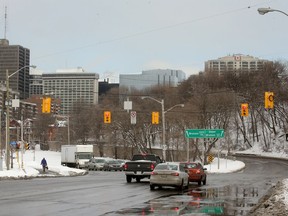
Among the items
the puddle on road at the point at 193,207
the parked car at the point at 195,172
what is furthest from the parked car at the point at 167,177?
the parked car at the point at 195,172

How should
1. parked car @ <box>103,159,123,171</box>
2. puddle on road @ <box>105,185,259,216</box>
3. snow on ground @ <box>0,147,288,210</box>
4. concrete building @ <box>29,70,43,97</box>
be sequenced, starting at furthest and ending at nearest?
parked car @ <box>103,159,123,171</box>
concrete building @ <box>29,70,43,97</box>
snow on ground @ <box>0,147,288,210</box>
puddle on road @ <box>105,185,259,216</box>

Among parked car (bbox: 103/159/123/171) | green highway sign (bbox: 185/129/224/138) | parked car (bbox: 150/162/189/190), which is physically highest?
green highway sign (bbox: 185/129/224/138)

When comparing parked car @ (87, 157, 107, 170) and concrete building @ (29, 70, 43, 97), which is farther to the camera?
parked car @ (87, 157, 107, 170)

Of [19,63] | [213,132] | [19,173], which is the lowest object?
[19,173]

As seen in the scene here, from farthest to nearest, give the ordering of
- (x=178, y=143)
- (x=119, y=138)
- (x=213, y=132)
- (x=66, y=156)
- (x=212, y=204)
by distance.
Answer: (x=119, y=138) → (x=178, y=143) → (x=66, y=156) → (x=213, y=132) → (x=212, y=204)

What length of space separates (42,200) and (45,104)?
20653 millimetres

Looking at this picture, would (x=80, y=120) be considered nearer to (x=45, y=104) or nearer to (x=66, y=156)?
(x=66, y=156)

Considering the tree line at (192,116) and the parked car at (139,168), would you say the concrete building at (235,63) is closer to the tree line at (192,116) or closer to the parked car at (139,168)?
the tree line at (192,116)

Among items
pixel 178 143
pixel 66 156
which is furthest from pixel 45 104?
pixel 178 143

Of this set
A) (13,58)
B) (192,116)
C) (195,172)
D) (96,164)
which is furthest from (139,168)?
(192,116)

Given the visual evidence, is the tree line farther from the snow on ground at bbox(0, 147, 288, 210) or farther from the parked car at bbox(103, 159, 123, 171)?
the parked car at bbox(103, 159, 123, 171)

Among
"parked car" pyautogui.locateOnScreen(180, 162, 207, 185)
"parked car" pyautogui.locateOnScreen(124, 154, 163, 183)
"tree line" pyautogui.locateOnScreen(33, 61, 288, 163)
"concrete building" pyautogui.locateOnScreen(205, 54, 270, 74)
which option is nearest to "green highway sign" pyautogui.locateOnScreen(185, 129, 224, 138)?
"tree line" pyautogui.locateOnScreen(33, 61, 288, 163)

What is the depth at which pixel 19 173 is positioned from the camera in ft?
137

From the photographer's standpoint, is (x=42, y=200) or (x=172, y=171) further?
(x=172, y=171)
